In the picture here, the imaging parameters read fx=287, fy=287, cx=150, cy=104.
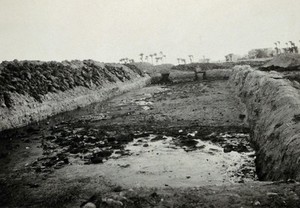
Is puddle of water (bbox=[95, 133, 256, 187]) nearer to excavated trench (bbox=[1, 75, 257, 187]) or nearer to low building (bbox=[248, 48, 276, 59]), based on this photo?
excavated trench (bbox=[1, 75, 257, 187])

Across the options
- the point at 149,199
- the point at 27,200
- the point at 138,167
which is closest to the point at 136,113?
the point at 138,167

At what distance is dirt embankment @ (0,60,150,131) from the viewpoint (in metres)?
14.9

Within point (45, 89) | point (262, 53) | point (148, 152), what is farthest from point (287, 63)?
point (262, 53)

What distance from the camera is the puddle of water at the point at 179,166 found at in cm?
708

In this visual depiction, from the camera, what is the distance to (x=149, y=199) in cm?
484

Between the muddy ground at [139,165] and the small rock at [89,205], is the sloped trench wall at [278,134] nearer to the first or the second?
the muddy ground at [139,165]

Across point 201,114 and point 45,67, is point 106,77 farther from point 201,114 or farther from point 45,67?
point 201,114

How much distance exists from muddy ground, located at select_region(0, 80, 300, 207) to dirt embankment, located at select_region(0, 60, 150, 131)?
124cm

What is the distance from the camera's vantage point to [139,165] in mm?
8344

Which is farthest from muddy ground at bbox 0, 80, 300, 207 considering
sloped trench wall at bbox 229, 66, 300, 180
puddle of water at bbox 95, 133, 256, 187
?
sloped trench wall at bbox 229, 66, 300, 180

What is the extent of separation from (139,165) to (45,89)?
12860 mm

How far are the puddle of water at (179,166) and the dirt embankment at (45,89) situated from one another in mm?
7503

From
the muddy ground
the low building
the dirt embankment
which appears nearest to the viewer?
the muddy ground

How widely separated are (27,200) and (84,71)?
2223 cm
